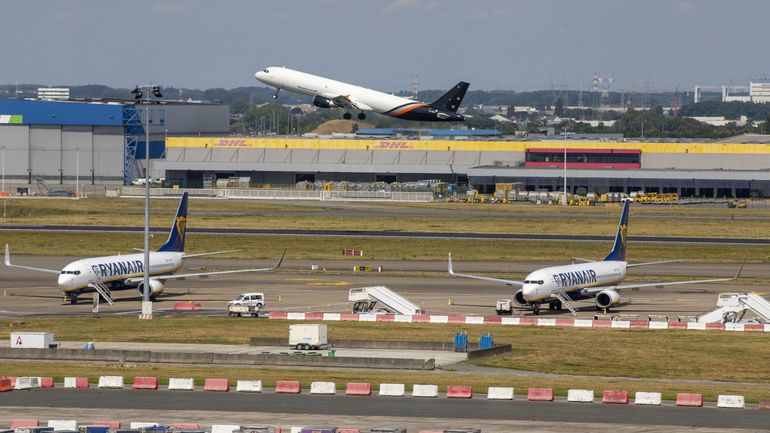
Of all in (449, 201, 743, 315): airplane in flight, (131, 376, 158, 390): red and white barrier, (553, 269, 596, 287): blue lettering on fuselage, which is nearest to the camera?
(131, 376, 158, 390): red and white barrier

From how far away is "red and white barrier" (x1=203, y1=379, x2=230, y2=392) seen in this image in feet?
192

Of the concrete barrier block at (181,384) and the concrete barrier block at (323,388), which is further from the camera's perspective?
the concrete barrier block at (181,384)

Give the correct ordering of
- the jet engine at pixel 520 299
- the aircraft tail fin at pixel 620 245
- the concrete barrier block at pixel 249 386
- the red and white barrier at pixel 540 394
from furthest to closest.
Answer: the aircraft tail fin at pixel 620 245 < the jet engine at pixel 520 299 < the concrete barrier block at pixel 249 386 < the red and white barrier at pixel 540 394

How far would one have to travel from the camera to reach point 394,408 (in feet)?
177

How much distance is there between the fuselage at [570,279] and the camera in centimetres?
8662

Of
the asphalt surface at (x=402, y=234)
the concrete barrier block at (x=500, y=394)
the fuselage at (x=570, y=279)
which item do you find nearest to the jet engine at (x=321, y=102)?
the asphalt surface at (x=402, y=234)

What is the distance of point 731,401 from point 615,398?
14.8ft

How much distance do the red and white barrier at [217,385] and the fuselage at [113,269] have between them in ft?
117

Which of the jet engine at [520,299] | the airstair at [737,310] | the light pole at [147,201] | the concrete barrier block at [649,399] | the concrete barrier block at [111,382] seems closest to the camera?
the concrete barrier block at [649,399]

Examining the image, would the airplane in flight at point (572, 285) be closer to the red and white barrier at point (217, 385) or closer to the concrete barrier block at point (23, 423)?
the red and white barrier at point (217, 385)

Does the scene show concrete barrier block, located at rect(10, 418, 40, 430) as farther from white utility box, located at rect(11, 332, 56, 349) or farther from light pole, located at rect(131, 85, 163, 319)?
light pole, located at rect(131, 85, 163, 319)

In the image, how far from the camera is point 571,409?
54125mm

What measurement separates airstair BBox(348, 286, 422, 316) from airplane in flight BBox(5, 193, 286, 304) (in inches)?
420

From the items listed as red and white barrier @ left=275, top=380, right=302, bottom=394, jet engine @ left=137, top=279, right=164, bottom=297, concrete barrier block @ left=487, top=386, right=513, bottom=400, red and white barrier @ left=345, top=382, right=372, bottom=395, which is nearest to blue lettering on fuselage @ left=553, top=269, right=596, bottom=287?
jet engine @ left=137, top=279, right=164, bottom=297
